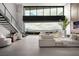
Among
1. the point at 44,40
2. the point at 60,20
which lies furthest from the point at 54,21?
the point at 44,40

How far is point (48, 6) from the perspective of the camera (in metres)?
19.4

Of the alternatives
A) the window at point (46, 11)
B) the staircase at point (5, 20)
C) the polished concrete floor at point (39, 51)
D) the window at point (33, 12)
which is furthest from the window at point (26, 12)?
the polished concrete floor at point (39, 51)

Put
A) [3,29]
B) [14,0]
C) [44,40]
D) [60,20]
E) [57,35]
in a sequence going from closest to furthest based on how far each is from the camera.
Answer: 1. [14,0]
2. [44,40]
3. [3,29]
4. [57,35]
5. [60,20]

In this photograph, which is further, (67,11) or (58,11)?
(58,11)

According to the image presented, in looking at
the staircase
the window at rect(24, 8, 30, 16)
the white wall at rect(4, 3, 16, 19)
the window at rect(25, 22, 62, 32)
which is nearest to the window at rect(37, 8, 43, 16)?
the window at rect(25, 22, 62, 32)

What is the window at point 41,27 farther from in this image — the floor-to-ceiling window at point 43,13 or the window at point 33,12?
the window at point 33,12

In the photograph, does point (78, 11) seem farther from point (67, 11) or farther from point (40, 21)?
point (40, 21)

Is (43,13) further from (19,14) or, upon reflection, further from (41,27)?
(19,14)

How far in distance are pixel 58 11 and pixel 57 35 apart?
18.6 ft

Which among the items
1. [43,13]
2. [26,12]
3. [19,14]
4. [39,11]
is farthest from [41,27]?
[19,14]

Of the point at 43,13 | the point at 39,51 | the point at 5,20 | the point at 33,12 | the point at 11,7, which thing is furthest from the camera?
the point at 33,12

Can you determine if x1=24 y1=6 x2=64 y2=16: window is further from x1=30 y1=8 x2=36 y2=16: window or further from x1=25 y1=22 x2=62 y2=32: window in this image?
x1=25 y1=22 x2=62 y2=32: window

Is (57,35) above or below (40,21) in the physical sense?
below

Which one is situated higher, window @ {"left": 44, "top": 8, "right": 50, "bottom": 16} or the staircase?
window @ {"left": 44, "top": 8, "right": 50, "bottom": 16}
